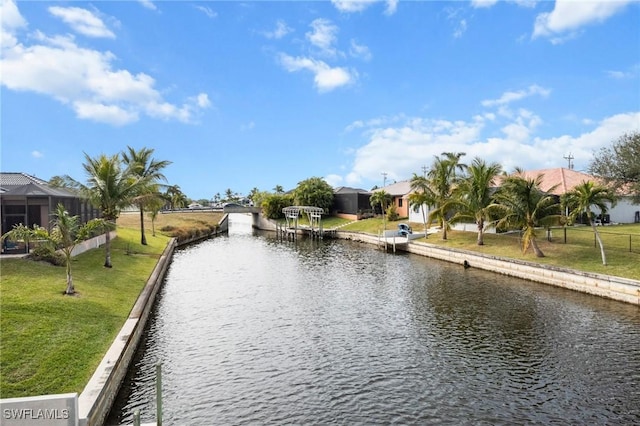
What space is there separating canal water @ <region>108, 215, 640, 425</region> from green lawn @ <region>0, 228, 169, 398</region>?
1.43 m

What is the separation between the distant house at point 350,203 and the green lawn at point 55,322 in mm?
45769

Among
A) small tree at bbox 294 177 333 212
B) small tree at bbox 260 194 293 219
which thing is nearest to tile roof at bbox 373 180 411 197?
small tree at bbox 294 177 333 212

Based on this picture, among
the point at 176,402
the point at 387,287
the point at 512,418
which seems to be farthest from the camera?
the point at 387,287

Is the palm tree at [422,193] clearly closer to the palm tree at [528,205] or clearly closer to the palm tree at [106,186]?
the palm tree at [528,205]

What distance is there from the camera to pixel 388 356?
1352cm

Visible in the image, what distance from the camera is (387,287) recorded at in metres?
24.1

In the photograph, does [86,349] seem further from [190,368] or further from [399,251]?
[399,251]

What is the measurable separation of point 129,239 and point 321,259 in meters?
17.4

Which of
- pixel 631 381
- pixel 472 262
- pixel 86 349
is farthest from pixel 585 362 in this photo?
pixel 472 262

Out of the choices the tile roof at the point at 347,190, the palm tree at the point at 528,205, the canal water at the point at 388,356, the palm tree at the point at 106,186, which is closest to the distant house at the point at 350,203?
the tile roof at the point at 347,190

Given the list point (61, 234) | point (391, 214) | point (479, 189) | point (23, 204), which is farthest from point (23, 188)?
point (391, 214)

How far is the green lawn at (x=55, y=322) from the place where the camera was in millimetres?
9531

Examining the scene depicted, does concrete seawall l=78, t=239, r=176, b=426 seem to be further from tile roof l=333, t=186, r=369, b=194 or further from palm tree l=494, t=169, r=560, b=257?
tile roof l=333, t=186, r=369, b=194

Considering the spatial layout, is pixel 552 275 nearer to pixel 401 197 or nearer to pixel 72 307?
pixel 72 307
